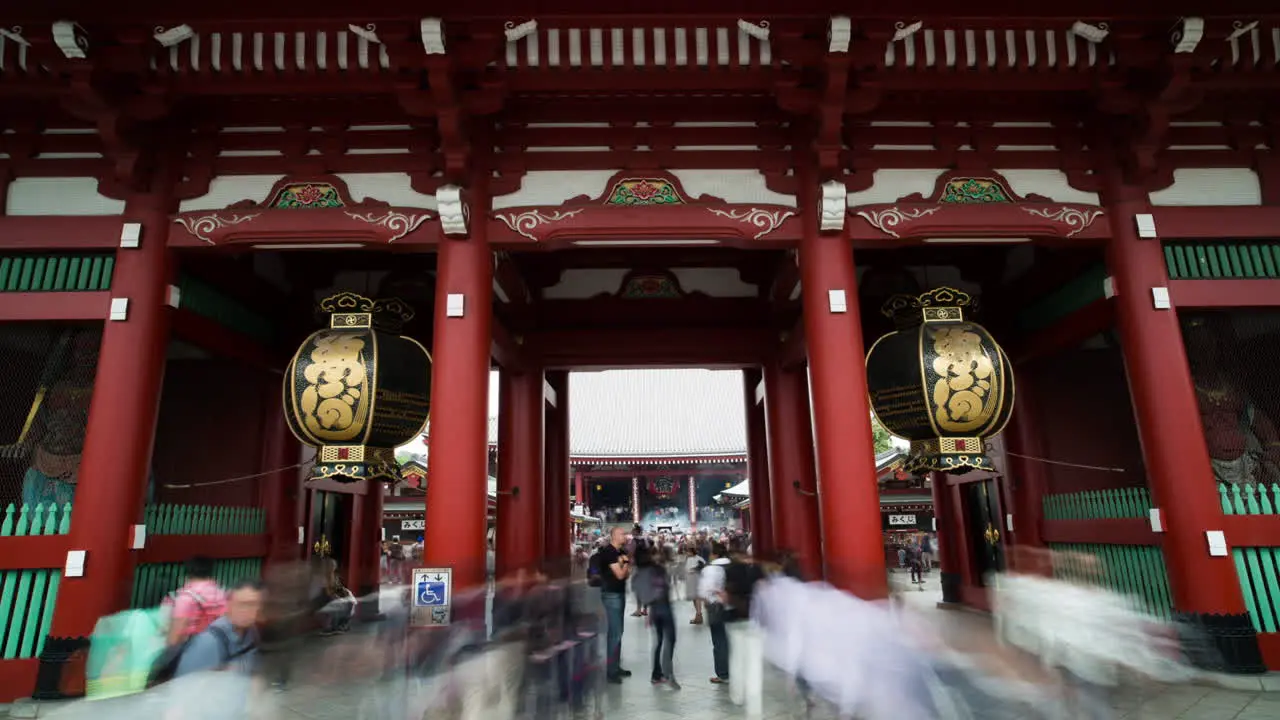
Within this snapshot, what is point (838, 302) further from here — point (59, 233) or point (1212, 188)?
point (59, 233)

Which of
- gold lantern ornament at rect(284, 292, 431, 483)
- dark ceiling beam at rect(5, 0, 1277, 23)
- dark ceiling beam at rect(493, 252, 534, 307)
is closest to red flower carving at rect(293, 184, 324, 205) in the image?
gold lantern ornament at rect(284, 292, 431, 483)

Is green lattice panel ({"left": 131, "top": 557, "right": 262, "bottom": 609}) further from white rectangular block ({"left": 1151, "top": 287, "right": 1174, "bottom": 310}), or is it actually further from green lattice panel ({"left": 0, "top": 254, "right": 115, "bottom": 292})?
white rectangular block ({"left": 1151, "top": 287, "right": 1174, "bottom": 310})

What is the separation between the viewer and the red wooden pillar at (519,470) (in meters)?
11.2

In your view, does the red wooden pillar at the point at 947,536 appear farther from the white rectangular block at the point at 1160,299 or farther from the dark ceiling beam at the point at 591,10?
the dark ceiling beam at the point at 591,10

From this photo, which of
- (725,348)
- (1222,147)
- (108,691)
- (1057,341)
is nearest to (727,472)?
(725,348)

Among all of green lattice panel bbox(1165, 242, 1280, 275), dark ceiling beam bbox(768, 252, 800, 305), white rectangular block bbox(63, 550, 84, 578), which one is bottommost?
white rectangular block bbox(63, 550, 84, 578)

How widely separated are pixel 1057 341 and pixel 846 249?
3.69 meters

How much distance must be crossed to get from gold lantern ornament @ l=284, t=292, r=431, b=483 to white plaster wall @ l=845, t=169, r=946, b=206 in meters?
4.98

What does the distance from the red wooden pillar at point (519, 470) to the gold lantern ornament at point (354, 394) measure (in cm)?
404

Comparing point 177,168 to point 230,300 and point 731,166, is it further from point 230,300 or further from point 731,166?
point 731,166

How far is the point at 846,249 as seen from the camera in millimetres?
7270

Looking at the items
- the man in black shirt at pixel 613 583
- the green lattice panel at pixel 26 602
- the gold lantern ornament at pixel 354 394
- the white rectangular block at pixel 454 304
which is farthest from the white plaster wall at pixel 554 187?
the green lattice panel at pixel 26 602

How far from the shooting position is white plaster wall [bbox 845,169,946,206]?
24.8 feet

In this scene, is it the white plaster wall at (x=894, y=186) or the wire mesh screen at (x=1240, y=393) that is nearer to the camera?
the white plaster wall at (x=894, y=186)
